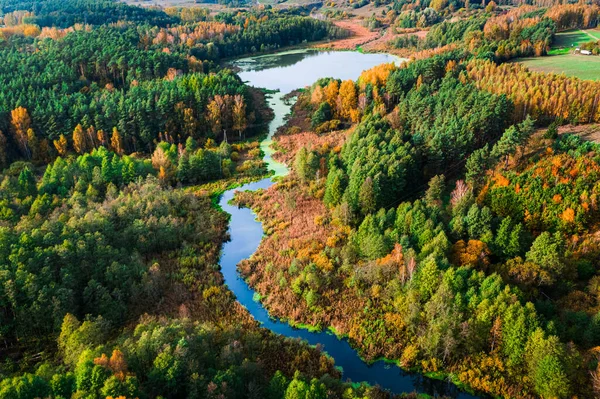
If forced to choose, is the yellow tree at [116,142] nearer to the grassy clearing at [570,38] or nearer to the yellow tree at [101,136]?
the yellow tree at [101,136]

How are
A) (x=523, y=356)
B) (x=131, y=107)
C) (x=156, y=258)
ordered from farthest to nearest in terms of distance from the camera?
(x=131, y=107), (x=156, y=258), (x=523, y=356)

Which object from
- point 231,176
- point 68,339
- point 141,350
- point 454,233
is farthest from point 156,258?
point 454,233

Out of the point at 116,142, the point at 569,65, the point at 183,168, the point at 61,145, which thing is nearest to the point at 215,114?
the point at 116,142

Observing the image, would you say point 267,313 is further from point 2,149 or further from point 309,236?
point 2,149

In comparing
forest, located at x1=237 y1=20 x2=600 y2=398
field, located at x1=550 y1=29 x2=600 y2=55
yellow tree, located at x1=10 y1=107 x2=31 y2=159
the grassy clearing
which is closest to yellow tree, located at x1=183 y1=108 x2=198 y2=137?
forest, located at x1=237 y1=20 x2=600 y2=398

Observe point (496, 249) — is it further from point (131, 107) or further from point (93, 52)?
point (93, 52)
